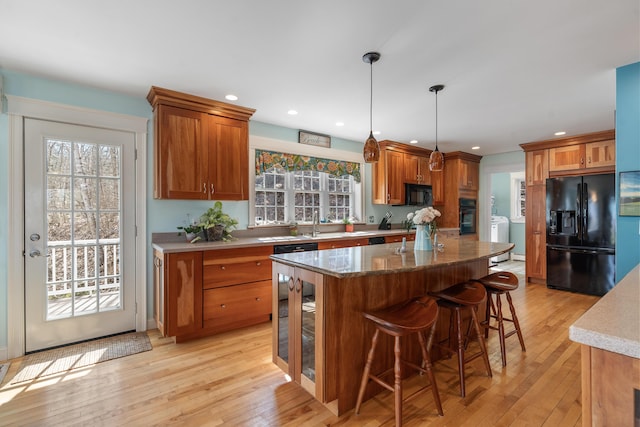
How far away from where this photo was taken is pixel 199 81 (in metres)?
2.74

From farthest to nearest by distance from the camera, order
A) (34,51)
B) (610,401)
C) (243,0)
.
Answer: (34,51)
(243,0)
(610,401)

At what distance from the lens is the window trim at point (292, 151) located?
12.8ft

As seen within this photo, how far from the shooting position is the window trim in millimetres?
3889

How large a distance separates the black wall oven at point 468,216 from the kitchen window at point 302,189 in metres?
2.32

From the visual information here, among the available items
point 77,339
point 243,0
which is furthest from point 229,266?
point 243,0

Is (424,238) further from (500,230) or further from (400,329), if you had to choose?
(500,230)

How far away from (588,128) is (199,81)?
16.5ft

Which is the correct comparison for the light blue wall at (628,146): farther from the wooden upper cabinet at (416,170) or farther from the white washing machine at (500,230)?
the white washing machine at (500,230)

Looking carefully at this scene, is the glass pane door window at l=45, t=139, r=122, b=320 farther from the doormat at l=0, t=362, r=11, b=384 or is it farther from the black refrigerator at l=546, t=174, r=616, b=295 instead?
the black refrigerator at l=546, t=174, r=616, b=295

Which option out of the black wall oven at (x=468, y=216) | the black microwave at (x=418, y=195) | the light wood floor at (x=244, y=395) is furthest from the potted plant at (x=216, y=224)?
the black wall oven at (x=468, y=216)

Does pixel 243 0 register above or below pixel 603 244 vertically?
above

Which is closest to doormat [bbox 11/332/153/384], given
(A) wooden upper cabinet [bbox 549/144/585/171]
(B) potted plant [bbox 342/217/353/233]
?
(B) potted plant [bbox 342/217/353/233]

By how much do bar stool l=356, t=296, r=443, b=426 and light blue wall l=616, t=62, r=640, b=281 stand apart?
5.89 feet

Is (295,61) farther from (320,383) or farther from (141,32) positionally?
(320,383)
